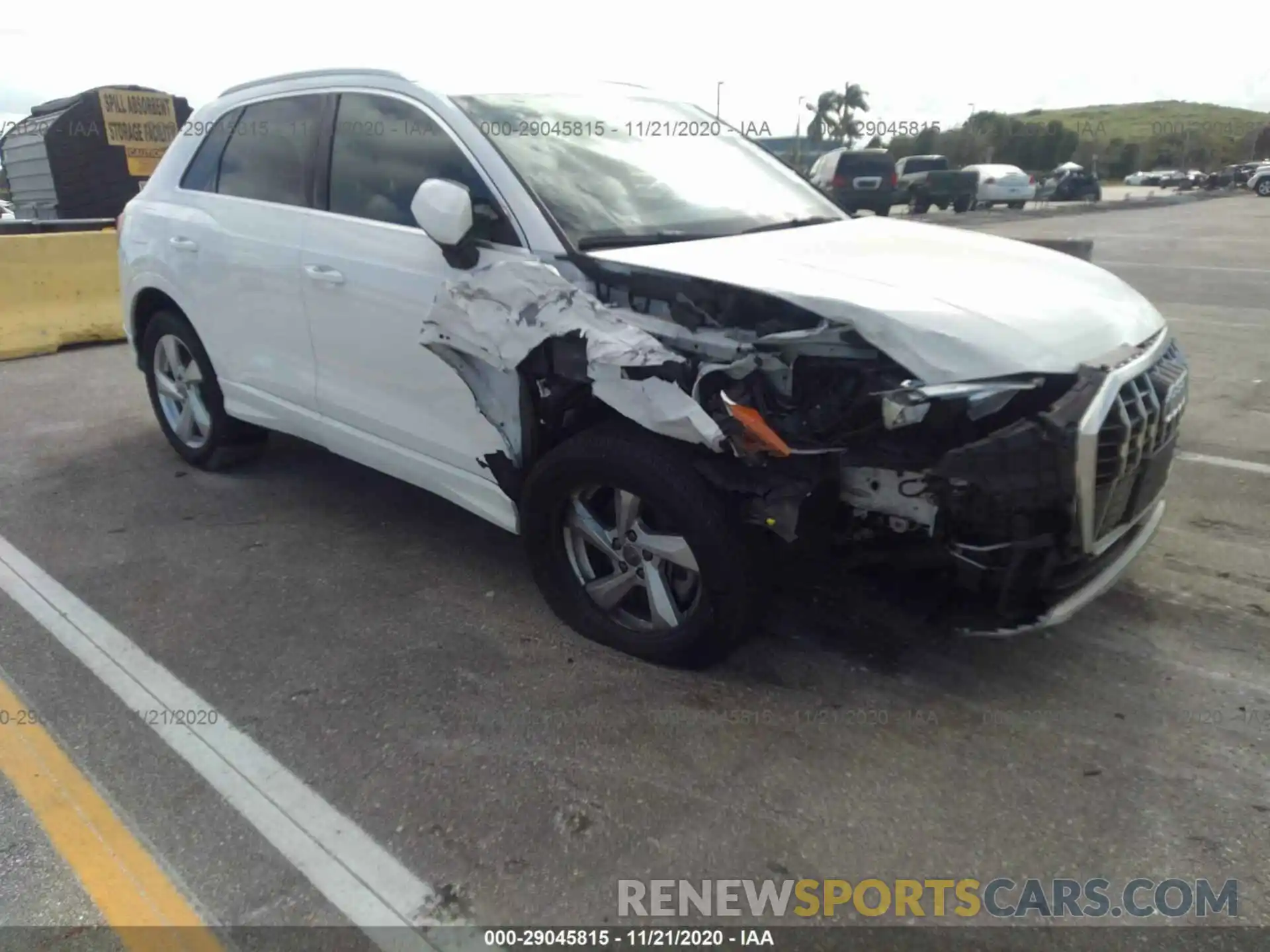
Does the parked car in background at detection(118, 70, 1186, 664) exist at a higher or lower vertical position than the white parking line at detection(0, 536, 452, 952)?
higher

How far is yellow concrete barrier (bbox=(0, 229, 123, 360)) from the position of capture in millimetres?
8547

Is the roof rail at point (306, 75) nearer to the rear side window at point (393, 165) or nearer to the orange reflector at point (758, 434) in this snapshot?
the rear side window at point (393, 165)

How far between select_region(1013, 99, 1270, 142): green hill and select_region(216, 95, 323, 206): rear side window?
7721 cm

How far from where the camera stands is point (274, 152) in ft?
14.1

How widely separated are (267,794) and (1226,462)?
4.79 metres

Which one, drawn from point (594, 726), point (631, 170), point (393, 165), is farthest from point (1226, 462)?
point (393, 165)

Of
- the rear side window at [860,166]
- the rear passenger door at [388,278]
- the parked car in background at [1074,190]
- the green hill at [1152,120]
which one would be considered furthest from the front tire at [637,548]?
the green hill at [1152,120]

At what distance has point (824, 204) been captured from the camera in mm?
4160

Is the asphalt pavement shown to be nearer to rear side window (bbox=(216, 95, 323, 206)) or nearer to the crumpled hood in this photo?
the crumpled hood

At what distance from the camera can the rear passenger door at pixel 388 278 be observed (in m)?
3.40

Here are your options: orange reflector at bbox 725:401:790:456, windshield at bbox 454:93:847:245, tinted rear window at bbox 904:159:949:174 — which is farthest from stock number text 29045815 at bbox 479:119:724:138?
tinted rear window at bbox 904:159:949:174

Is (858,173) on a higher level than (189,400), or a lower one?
higher

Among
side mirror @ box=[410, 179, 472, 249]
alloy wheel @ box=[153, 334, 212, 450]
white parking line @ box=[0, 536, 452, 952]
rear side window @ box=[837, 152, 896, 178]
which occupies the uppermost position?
side mirror @ box=[410, 179, 472, 249]

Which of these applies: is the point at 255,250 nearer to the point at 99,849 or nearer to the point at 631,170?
the point at 631,170
